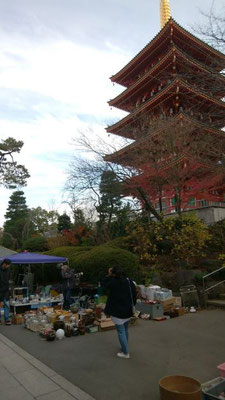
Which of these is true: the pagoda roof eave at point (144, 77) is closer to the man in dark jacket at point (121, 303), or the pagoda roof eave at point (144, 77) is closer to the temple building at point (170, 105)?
the temple building at point (170, 105)

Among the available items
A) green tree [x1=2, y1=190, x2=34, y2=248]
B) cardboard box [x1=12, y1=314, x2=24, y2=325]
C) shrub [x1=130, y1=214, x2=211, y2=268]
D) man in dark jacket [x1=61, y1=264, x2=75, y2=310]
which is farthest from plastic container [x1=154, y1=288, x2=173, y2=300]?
green tree [x1=2, y1=190, x2=34, y2=248]

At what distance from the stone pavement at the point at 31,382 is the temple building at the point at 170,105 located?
235 inches

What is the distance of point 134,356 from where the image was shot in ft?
19.0

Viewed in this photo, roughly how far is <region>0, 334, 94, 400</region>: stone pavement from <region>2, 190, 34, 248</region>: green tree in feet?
95.6

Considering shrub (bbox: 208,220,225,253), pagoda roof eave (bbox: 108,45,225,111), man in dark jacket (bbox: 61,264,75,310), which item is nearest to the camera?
man in dark jacket (bbox: 61,264,75,310)

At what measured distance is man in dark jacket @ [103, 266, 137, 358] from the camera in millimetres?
5602

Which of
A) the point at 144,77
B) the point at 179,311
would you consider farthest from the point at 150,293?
the point at 144,77

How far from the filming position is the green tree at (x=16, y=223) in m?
34.8

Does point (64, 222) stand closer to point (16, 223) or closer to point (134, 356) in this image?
point (16, 223)

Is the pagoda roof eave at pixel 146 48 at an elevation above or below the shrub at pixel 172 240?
above

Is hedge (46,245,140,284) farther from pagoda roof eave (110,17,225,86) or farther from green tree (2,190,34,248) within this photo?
green tree (2,190,34,248)

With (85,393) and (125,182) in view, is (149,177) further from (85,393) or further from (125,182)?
(85,393)

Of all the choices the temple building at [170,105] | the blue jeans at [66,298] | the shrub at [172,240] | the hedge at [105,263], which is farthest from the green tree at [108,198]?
the blue jeans at [66,298]

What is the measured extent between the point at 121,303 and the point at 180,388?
188 centimetres
